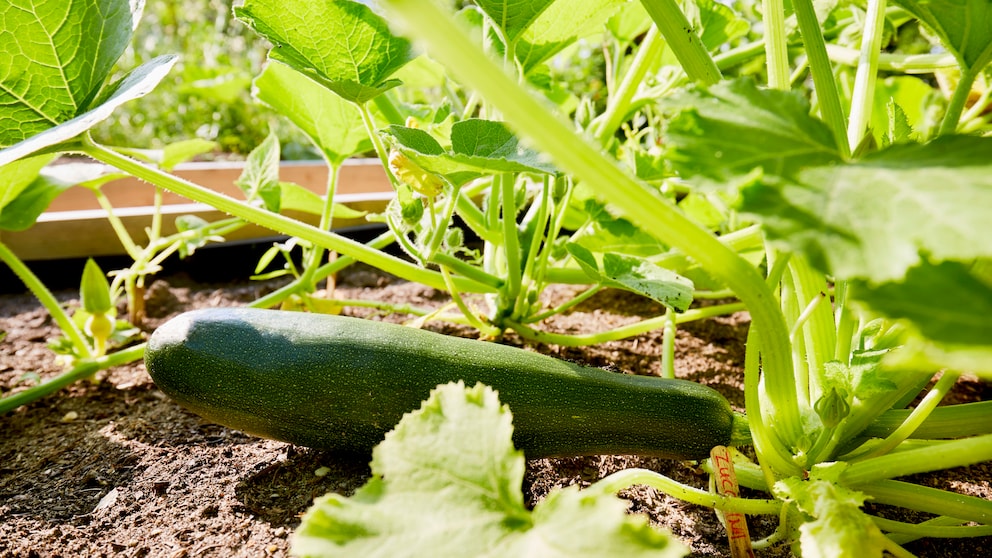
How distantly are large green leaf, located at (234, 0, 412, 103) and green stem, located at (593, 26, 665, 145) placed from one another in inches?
15.1

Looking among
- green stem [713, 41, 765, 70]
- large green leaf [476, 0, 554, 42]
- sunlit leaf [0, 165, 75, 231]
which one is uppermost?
large green leaf [476, 0, 554, 42]

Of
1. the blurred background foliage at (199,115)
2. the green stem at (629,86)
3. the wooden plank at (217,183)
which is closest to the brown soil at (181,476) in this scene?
the green stem at (629,86)

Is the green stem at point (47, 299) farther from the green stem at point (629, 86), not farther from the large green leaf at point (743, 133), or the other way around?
the large green leaf at point (743, 133)

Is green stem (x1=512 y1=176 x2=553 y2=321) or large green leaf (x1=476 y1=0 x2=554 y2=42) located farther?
green stem (x1=512 y1=176 x2=553 y2=321)

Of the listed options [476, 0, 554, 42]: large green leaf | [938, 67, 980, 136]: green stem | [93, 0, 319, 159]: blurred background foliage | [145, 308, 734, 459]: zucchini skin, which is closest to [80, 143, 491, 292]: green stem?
[145, 308, 734, 459]: zucchini skin

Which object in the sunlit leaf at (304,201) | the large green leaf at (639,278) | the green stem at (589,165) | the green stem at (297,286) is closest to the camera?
the green stem at (589,165)

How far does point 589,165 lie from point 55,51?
28.7 inches

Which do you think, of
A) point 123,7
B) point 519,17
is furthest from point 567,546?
point 123,7

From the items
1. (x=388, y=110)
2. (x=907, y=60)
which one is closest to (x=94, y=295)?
(x=388, y=110)

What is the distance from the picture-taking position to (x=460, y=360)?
2.64 ft

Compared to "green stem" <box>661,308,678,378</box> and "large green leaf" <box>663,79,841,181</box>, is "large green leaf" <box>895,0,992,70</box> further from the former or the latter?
"green stem" <box>661,308,678,378</box>

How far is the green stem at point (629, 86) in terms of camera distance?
1.01 m

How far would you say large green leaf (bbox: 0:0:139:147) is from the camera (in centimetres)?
79

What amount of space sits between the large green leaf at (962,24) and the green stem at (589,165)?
0.30m
